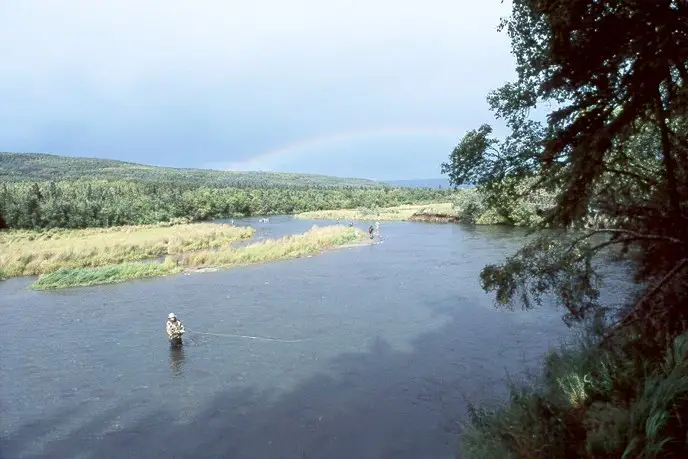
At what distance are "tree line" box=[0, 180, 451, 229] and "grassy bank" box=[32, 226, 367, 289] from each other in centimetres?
4252

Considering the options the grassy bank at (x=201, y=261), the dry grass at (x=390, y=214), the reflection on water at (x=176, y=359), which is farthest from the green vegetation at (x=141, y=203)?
the reflection on water at (x=176, y=359)

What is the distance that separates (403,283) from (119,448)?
59.1ft

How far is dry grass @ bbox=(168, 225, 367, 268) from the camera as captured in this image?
120 feet

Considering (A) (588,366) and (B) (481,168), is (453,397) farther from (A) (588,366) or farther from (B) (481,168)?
(B) (481,168)

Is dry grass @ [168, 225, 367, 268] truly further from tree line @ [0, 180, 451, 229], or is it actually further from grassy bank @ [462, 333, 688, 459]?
tree line @ [0, 180, 451, 229]

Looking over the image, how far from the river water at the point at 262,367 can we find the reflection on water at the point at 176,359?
99mm

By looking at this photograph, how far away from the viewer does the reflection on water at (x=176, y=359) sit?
1575cm

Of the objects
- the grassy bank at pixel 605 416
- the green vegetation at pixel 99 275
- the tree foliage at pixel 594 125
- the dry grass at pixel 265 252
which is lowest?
the green vegetation at pixel 99 275

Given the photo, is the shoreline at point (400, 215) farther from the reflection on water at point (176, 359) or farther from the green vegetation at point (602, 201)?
the green vegetation at point (602, 201)

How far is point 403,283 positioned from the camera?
2703cm

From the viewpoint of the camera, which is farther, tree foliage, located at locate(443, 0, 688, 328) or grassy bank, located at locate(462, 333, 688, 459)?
tree foliage, located at locate(443, 0, 688, 328)

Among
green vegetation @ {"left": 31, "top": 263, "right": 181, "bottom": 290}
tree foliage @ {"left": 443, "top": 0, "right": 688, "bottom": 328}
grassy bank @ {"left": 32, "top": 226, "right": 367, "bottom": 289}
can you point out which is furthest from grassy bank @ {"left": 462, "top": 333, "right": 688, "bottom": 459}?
grassy bank @ {"left": 32, "top": 226, "right": 367, "bottom": 289}

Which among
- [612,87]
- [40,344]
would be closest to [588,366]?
[612,87]

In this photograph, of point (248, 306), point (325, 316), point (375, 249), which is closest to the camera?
point (325, 316)
